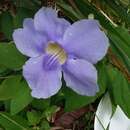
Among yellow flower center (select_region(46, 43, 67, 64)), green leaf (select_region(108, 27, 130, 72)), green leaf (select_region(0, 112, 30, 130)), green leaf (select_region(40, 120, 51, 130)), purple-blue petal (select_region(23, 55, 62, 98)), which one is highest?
green leaf (select_region(108, 27, 130, 72))

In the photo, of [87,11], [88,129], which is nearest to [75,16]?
[87,11]

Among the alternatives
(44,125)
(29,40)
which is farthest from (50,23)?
(44,125)

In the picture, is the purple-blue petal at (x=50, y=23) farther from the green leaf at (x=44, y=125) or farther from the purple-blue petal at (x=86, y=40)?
the green leaf at (x=44, y=125)

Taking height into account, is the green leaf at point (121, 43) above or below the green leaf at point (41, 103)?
above

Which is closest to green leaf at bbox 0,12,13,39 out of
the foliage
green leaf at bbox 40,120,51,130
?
the foliage

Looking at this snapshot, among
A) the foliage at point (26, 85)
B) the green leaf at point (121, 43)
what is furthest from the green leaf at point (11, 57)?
the green leaf at point (121, 43)

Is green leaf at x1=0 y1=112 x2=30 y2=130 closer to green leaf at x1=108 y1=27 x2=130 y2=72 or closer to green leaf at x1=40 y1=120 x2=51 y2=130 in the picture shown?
green leaf at x1=40 y1=120 x2=51 y2=130
